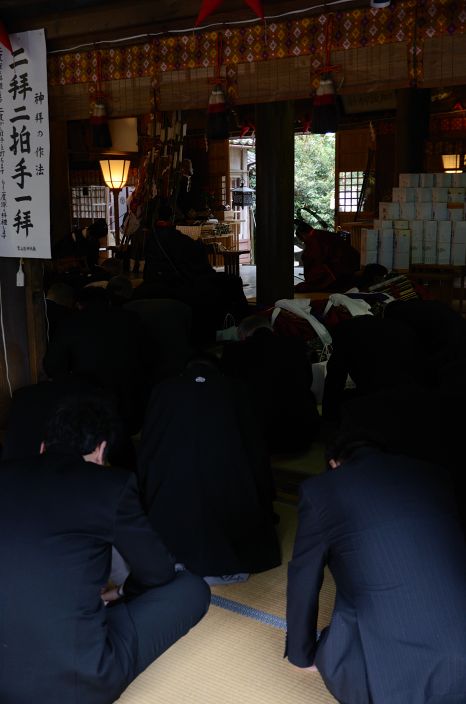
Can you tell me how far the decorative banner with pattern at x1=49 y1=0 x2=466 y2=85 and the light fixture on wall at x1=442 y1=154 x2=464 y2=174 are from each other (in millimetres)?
8450

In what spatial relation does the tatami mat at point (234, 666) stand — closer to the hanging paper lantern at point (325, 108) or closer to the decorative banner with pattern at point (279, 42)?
the hanging paper lantern at point (325, 108)

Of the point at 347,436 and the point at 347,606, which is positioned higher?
the point at 347,436

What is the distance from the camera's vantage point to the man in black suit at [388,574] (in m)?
1.89

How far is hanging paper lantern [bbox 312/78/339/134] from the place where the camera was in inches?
155

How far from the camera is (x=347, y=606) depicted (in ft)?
6.70

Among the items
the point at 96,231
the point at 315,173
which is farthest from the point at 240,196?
the point at 96,231

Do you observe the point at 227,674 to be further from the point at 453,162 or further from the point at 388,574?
the point at 453,162

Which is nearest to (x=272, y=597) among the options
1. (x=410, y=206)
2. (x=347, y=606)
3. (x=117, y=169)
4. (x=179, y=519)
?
(x=179, y=519)

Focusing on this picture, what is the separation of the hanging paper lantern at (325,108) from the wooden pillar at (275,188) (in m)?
3.16

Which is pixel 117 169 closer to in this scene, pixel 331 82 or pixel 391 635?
pixel 331 82

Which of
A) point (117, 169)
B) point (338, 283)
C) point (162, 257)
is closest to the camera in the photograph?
point (162, 257)

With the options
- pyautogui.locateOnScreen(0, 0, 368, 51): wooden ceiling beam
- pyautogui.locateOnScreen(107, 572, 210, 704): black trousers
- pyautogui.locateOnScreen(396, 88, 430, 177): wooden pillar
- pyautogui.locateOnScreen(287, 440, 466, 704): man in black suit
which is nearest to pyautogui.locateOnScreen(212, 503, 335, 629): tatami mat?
pyautogui.locateOnScreen(107, 572, 210, 704): black trousers

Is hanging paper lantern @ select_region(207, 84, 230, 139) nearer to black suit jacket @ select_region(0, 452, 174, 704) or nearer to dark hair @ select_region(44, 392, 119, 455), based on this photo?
dark hair @ select_region(44, 392, 119, 455)

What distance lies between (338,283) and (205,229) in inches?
227
